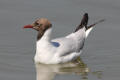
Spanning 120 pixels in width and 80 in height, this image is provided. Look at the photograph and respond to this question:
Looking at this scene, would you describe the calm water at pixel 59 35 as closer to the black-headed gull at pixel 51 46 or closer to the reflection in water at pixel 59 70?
the reflection in water at pixel 59 70

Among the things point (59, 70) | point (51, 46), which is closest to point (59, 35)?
point (51, 46)

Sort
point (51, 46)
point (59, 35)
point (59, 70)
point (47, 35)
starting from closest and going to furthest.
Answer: point (59, 70) < point (47, 35) < point (51, 46) < point (59, 35)

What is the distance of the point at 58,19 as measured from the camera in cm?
1750

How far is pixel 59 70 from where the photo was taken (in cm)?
1459

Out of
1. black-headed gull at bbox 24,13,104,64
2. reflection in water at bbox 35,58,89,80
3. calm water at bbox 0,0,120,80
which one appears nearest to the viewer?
reflection in water at bbox 35,58,89,80

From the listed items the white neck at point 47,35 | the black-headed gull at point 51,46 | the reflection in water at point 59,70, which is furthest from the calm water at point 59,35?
the white neck at point 47,35

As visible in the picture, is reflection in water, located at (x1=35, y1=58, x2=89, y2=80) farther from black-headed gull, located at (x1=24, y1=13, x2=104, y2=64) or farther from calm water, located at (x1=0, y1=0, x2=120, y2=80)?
black-headed gull, located at (x1=24, y1=13, x2=104, y2=64)

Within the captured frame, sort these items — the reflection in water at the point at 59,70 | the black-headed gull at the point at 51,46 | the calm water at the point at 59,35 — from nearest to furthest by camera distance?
the reflection in water at the point at 59,70, the calm water at the point at 59,35, the black-headed gull at the point at 51,46

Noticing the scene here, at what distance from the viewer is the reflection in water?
1412 cm

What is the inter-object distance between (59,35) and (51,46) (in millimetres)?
1645

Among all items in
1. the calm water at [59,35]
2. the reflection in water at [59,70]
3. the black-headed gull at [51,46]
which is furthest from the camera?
the black-headed gull at [51,46]

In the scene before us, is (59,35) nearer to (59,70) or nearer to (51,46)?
(51,46)

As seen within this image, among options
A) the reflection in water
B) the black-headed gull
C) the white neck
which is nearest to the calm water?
the reflection in water

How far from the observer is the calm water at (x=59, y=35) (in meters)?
14.2
